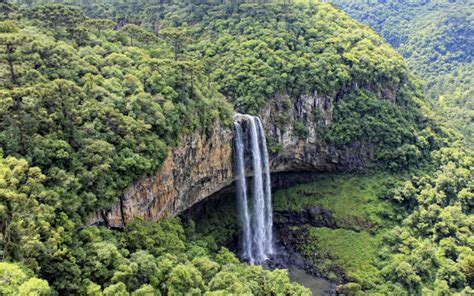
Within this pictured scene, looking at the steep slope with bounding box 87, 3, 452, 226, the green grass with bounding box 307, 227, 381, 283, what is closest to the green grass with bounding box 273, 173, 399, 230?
the green grass with bounding box 307, 227, 381, 283

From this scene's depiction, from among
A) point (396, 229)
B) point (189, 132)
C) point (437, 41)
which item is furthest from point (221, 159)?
point (437, 41)

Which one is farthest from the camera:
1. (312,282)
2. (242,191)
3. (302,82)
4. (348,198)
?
(348,198)

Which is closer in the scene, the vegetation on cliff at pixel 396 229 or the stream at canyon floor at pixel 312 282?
the vegetation on cliff at pixel 396 229

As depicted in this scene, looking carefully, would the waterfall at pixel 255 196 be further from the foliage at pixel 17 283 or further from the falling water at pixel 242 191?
the foliage at pixel 17 283

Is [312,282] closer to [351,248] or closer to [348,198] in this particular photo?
[351,248]

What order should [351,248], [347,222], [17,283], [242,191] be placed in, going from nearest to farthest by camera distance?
[17,283] < [351,248] < [242,191] < [347,222]

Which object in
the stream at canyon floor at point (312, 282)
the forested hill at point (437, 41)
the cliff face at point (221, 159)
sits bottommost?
the stream at canyon floor at point (312, 282)

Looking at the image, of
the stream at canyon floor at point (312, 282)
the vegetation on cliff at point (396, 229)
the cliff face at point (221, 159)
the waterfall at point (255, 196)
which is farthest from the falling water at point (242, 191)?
the vegetation on cliff at point (396, 229)
